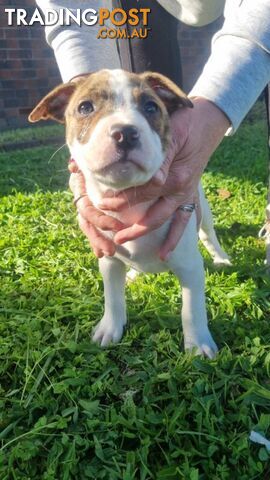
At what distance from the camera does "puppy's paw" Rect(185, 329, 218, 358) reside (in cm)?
185

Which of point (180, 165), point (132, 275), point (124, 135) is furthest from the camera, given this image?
point (132, 275)

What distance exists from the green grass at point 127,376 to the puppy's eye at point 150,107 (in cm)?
89

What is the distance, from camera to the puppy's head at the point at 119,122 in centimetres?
141

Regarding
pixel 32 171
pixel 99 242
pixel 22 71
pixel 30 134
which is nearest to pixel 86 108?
pixel 99 242

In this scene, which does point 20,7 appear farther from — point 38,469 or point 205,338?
→ point 38,469

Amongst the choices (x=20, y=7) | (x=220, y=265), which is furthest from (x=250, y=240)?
(x=20, y=7)

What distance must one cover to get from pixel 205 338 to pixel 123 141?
2.93ft

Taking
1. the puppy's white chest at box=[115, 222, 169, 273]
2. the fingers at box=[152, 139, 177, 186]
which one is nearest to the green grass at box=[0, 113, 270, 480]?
the puppy's white chest at box=[115, 222, 169, 273]

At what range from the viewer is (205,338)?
1884 mm

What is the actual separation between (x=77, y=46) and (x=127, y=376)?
1.36 m

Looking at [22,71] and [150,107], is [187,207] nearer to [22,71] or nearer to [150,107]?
[150,107]

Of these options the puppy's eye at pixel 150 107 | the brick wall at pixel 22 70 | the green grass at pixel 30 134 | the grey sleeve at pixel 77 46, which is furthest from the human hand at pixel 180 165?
the brick wall at pixel 22 70

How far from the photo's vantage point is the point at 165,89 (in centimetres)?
177

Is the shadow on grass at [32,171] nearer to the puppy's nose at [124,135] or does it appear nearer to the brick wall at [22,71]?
the brick wall at [22,71]
